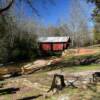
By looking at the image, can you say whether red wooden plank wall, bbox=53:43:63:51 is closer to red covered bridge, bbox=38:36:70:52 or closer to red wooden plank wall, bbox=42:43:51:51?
red covered bridge, bbox=38:36:70:52

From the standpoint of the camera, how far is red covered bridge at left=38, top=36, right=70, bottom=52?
5866 cm

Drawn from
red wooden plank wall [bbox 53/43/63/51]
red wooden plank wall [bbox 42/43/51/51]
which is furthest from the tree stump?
red wooden plank wall [bbox 53/43/63/51]

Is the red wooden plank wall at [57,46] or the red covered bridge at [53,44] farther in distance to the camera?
the red wooden plank wall at [57,46]

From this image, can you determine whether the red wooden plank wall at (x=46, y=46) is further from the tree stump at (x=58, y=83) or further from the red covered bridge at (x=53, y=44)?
the tree stump at (x=58, y=83)

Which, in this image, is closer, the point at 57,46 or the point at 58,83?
the point at 58,83

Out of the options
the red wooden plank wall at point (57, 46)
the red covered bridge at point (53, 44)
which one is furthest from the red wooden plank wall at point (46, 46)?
the red wooden plank wall at point (57, 46)

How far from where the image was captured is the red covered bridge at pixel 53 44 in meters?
58.7

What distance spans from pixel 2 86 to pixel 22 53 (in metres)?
25.2

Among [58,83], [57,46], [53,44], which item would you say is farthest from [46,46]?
[58,83]

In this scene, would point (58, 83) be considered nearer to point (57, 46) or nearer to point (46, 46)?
point (46, 46)

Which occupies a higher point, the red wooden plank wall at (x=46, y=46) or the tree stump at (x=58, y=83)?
the tree stump at (x=58, y=83)

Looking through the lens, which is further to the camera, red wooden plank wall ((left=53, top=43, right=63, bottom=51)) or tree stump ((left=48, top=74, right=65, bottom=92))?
red wooden plank wall ((left=53, top=43, right=63, bottom=51))

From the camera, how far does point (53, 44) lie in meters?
60.3

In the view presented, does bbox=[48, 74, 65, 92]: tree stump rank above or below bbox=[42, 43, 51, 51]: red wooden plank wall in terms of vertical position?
above
